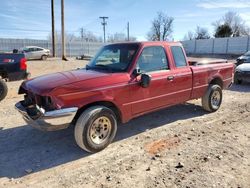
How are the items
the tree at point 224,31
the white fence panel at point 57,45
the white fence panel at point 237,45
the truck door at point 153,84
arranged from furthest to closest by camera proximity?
1. the tree at point 224,31
2. the white fence panel at point 237,45
3. the white fence panel at point 57,45
4. the truck door at point 153,84

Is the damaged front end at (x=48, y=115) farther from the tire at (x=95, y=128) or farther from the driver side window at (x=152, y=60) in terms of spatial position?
the driver side window at (x=152, y=60)

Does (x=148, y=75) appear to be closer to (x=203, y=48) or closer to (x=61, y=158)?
(x=61, y=158)

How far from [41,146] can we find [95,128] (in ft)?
3.67

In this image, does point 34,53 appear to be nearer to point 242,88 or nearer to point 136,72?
point 242,88

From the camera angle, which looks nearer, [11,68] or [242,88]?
[11,68]

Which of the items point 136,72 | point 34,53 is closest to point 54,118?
point 136,72

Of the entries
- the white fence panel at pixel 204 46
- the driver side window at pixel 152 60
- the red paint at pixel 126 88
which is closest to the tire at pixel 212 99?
the red paint at pixel 126 88

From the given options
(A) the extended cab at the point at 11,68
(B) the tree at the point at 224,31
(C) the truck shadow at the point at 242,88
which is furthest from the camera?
(B) the tree at the point at 224,31

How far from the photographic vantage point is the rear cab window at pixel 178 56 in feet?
19.7

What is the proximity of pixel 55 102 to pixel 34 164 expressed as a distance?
3.39 feet

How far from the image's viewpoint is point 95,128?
4598 mm

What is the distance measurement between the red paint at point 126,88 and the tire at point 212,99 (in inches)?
7.3

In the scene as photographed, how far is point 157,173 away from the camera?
3891 mm

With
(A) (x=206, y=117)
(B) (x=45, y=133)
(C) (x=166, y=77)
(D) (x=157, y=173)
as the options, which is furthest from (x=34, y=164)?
(A) (x=206, y=117)
